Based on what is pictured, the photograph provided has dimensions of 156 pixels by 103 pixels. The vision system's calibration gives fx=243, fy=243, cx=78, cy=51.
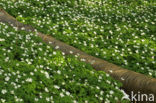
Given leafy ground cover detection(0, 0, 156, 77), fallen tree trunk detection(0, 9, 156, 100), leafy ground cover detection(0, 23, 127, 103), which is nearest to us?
leafy ground cover detection(0, 23, 127, 103)

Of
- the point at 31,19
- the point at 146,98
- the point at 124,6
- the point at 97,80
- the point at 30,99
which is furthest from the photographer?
the point at 124,6

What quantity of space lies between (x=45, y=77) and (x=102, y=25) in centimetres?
526

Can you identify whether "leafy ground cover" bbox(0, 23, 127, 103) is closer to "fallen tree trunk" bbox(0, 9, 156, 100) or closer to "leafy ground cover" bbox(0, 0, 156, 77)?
"fallen tree trunk" bbox(0, 9, 156, 100)

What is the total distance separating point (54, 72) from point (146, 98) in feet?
7.40

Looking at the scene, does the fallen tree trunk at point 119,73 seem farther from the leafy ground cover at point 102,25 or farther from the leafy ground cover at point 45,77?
the leafy ground cover at point 102,25

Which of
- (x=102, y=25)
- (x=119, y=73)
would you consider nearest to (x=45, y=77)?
(x=119, y=73)

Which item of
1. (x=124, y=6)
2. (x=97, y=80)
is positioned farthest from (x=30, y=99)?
(x=124, y=6)

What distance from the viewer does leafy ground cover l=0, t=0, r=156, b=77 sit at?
7.75 metres

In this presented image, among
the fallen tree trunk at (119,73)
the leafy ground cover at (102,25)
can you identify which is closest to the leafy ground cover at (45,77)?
the fallen tree trunk at (119,73)

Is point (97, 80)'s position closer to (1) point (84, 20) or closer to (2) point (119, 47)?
(2) point (119, 47)

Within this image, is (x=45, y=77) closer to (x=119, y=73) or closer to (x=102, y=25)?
(x=119, y=73)

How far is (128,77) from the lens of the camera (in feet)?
20.2

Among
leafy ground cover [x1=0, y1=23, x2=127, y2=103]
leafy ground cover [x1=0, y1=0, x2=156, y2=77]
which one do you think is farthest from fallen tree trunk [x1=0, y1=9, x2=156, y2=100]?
leafy ground cover [x1=0, y1=0, x2=156, y2=77]

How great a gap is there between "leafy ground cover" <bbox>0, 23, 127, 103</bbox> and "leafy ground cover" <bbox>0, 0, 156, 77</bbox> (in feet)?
4.38
